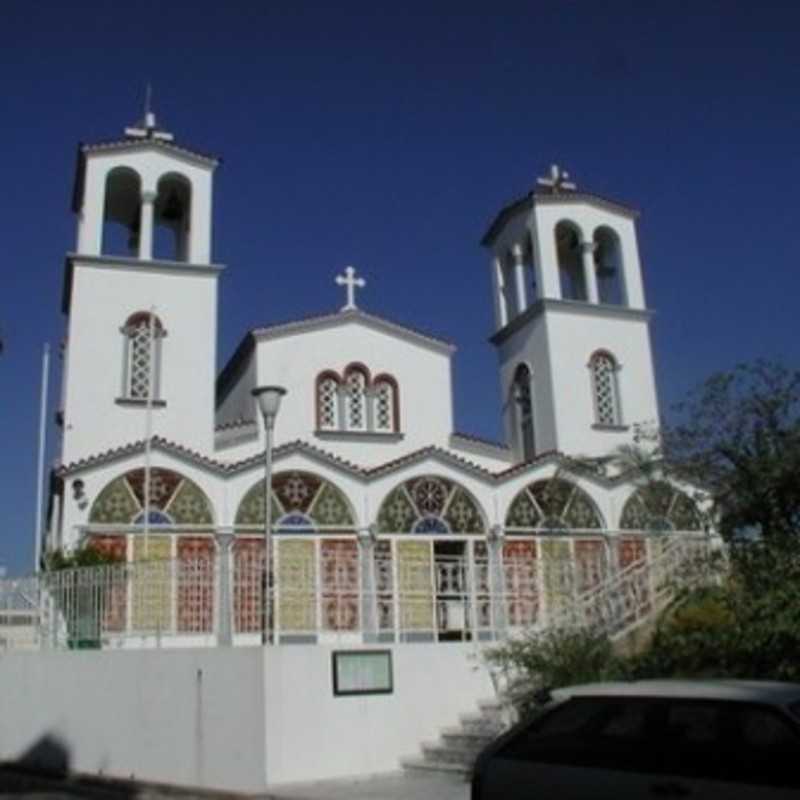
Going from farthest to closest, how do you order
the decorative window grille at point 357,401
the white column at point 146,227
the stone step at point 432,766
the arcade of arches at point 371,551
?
the decorative window grille at point 357,401 < the white column at point 146,227 < the arcade of arches at point 371,551 < the stone step at point 432,766

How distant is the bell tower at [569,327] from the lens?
26531mm

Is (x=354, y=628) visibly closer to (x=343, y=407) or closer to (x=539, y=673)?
(x=539, y=673)

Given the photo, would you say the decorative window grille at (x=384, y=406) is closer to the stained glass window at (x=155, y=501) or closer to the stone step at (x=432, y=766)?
the stained glass window at (x=155, y=501)

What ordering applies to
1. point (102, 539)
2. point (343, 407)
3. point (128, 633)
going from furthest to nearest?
1. point (343, 407)
2. point (102, 539)
3. point (128, 633)

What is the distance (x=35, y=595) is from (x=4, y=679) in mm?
1364

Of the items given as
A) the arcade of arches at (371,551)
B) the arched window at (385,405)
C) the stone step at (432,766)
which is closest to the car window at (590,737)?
the stone step at (432,766)

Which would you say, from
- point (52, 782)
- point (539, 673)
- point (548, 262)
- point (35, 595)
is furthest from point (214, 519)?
point (548, 262)

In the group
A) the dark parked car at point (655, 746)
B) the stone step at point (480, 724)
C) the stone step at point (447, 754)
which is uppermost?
the dark parked car at point (655, 746)

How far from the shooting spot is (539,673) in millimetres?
13992

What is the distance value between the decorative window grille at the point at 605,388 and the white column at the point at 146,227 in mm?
11721

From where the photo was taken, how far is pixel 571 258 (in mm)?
29688

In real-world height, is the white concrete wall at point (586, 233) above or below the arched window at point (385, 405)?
above

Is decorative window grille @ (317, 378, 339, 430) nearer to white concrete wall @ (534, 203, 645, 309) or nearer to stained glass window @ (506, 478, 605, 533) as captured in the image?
stained glass window @ (506, 478, 605, 533)

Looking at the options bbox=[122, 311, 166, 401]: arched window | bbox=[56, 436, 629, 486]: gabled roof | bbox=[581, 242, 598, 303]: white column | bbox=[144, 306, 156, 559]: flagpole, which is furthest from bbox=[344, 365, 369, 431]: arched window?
bbox=[581, 242, 598, 303]: white column
